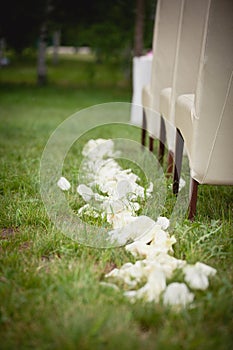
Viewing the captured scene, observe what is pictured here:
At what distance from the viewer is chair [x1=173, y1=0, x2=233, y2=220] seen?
5.53 feet

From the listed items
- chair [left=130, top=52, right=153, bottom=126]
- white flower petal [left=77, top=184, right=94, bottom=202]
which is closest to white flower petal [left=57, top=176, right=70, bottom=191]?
white flower petal [left=77, top=184, right=94, bottom=202]

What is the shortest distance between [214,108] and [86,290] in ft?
2.91

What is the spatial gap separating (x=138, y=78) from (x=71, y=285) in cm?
388

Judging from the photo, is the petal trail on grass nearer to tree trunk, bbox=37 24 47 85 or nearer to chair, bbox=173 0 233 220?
chair, bbox=173 0 233 220

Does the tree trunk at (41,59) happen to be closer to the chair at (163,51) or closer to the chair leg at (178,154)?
the chair at (163,51)

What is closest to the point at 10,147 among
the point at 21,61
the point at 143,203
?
the point at 143,203

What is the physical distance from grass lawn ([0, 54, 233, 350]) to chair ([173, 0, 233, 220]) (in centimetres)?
24

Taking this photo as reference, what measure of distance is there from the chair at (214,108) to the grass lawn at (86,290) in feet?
0.79

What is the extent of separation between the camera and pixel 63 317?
48.8 inches

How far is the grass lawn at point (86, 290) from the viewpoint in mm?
1164

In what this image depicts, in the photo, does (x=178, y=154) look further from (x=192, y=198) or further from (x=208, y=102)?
(x=208, y=102)

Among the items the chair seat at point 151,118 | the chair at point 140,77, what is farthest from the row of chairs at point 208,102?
the chair at point 140,77

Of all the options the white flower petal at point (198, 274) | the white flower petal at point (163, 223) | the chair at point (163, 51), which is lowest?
the white flower petal at point (163, 223)

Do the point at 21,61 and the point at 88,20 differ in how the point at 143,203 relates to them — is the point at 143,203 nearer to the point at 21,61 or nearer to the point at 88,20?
the point at 88,20
